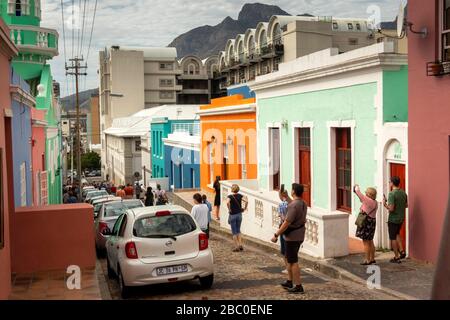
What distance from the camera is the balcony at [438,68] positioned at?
Answer: 9258mm

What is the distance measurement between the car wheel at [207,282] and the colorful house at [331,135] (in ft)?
8.63

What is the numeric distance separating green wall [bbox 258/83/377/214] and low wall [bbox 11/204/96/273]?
608 centimetres

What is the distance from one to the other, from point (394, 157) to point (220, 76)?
237ft

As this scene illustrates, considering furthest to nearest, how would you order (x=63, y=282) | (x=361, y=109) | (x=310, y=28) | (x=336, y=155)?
(x=310, y=28) → (x=336, y=155) → (x=361, y=109) → (x=63, y=282)

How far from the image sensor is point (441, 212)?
31.1 feet

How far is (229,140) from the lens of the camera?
23406mm

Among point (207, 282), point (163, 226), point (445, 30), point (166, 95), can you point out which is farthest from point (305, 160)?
point (166, 95)

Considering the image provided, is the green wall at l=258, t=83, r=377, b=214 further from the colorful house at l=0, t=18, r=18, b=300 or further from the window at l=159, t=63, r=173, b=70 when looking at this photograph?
the window at l=159, t=63, r=173, b=70

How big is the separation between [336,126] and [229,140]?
9926 millimetres

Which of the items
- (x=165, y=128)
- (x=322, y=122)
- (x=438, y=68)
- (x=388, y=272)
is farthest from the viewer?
(x=165, y=128)

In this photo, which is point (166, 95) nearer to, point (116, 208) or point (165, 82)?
point (165, 82)

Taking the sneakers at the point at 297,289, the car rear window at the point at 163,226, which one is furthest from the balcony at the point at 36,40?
the sneakers at the point at 297,289
